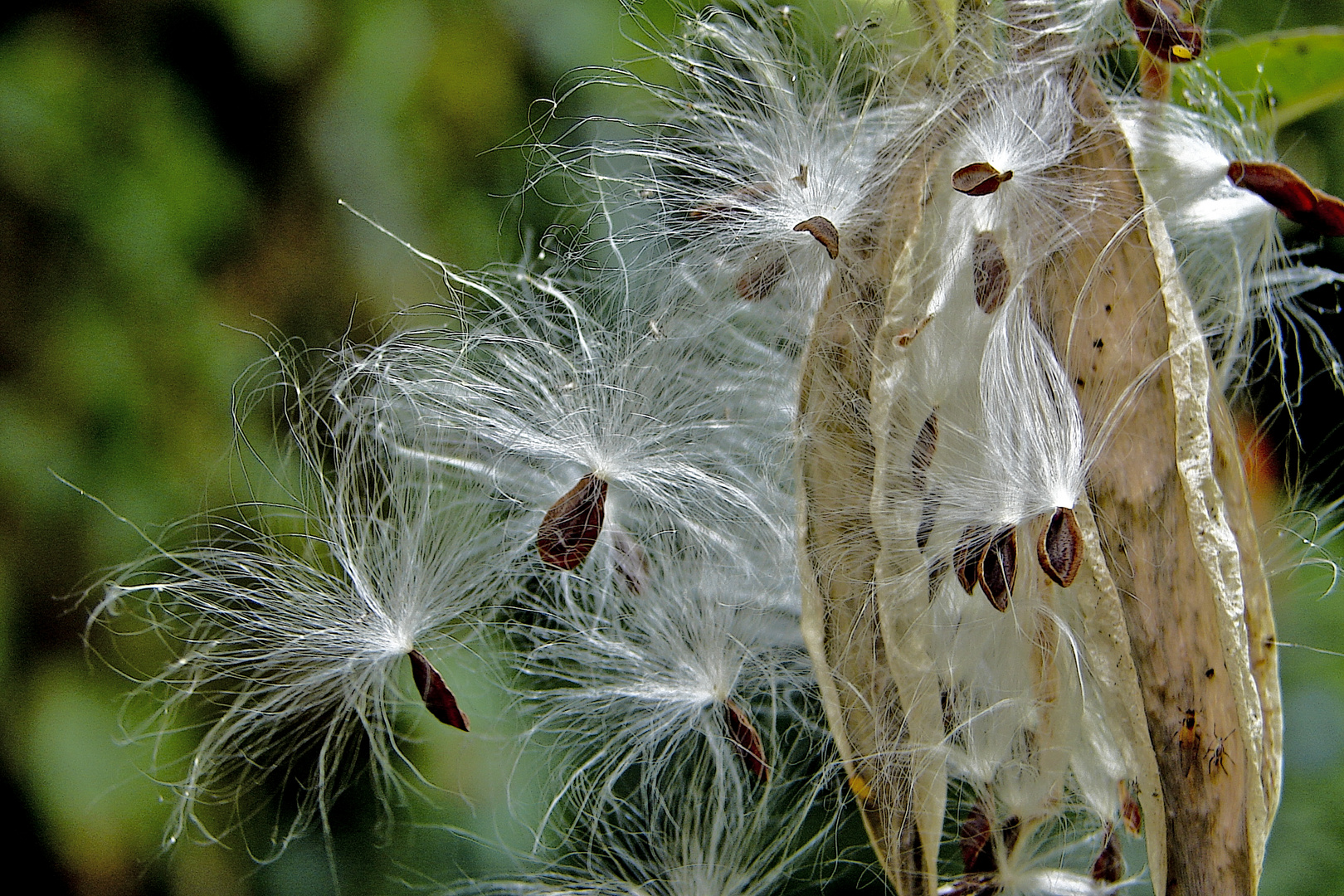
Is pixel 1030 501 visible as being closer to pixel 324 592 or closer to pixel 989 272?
Answer: pixel 989 272

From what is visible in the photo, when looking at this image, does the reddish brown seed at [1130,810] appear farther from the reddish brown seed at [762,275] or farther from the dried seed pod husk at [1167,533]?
the reddish brown seed at [762,275]

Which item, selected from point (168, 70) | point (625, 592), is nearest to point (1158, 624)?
point (625, 592)

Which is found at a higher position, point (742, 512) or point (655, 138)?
point (655, 138)

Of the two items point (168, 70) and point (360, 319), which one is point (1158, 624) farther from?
point (168, 70)

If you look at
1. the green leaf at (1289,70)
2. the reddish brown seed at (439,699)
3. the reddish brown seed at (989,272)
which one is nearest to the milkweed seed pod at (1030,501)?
the reddish brown seed at (989,272)

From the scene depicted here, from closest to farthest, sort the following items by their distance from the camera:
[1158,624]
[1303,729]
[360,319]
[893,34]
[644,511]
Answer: [1158,624], [893,34], [644,511], [360,319], [1303,729]

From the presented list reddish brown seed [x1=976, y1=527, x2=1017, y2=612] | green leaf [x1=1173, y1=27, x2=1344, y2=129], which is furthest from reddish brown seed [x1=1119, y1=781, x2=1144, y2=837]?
green leaf [x1=1173, y1=27, x2=1344, y2=129]

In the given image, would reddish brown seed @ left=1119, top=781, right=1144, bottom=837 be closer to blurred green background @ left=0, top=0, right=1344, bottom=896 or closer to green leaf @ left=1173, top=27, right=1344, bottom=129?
blurred green background @ left=0, top=0, right=1344, bottom=896
